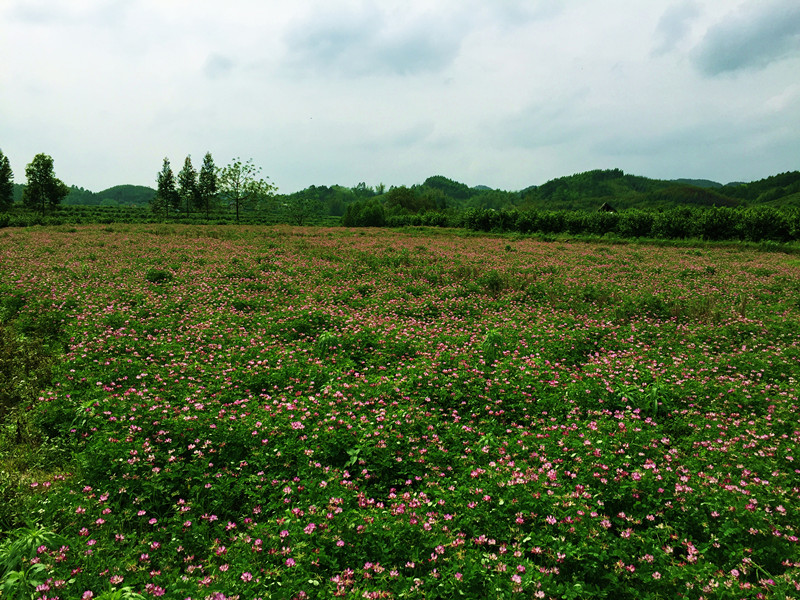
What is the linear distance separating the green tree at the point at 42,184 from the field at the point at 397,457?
7476 cm

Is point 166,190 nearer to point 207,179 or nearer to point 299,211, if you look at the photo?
point 207,179

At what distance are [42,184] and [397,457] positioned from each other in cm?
8592

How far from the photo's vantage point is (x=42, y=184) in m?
63.6

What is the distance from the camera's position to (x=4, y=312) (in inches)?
377

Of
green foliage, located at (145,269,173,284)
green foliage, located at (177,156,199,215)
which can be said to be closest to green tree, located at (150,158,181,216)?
green foliage, located at (177,156,199,215)

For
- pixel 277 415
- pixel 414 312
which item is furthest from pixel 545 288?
pixel 277 415

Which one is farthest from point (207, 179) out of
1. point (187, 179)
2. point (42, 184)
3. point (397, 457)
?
point (397, 457)

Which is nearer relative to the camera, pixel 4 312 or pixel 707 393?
pixel 707 393

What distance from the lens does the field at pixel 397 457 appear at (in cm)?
322

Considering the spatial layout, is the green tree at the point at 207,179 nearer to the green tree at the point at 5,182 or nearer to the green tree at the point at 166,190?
the green tree at the point at 166,190

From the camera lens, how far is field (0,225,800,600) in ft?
10.6

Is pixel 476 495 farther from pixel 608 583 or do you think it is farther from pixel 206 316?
pixel 206 316

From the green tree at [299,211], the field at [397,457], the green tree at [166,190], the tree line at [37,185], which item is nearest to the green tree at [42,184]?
the tree line at [37,185]

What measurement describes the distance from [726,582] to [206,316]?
32.9 ft
